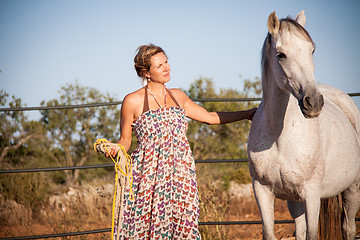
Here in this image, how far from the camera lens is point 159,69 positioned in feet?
8.92

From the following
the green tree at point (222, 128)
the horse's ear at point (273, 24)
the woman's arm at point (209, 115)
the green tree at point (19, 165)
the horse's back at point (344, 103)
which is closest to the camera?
the horse's ear at point (273, 24)

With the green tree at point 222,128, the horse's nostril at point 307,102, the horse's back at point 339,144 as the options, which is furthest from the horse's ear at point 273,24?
the green tree at point 222,128

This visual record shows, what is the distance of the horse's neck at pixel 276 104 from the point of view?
2.36 m

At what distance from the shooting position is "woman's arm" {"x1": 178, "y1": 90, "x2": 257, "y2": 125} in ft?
9.74

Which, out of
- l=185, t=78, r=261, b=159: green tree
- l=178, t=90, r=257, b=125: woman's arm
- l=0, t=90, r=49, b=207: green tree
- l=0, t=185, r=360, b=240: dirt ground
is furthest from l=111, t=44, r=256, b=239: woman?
l=185, t=78, r=261, b=159: green tree

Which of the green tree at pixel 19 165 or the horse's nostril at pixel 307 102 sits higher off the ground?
the horse's nostril at pixel 307 102

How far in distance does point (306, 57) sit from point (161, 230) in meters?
1.39

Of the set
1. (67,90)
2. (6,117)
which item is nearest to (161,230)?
(6,117)

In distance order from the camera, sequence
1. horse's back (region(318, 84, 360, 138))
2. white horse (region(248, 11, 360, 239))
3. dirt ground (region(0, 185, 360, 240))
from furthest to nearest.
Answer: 1. dirt ground (region(0, 185, 360, 240))
2. horse's back (region(318, 84, 360, 138))
3. white horse (region(248, 11, 360, 239))

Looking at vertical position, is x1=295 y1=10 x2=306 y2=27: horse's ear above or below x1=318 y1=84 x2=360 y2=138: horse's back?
above

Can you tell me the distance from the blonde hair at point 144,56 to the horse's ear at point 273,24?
2.82ft

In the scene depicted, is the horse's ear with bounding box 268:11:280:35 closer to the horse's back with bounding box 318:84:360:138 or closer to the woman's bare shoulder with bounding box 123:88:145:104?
the woman's bare shoulder with bounding box 123:88:145:104

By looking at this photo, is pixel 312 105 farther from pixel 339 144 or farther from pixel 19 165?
pixel 19 165

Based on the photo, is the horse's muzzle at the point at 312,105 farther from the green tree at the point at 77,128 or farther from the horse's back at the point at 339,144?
the green tree at the point at 77,128
